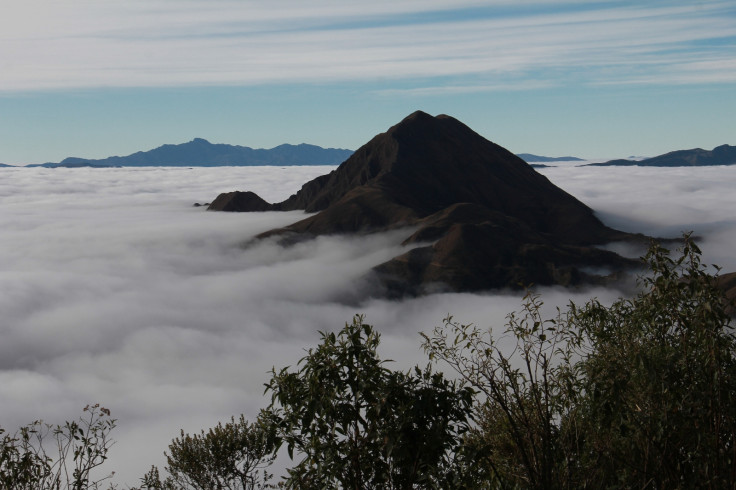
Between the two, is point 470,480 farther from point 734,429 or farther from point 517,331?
point 734,429

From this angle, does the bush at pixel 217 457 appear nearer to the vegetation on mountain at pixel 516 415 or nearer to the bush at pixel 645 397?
the bush at pixel 645 397

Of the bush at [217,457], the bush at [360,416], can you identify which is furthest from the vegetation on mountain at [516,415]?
the bush at [217,457]

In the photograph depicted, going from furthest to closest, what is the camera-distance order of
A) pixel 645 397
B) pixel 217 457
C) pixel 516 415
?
pixel 217 457 < pixel 645 397 < pixel 516 415

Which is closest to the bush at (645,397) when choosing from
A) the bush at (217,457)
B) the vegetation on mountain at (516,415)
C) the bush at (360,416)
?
the vegetation on mountain at (516,415)

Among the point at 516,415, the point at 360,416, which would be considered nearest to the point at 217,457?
the point at 360,416

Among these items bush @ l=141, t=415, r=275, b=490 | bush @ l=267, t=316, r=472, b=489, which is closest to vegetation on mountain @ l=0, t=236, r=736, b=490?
bush @ l=267, t=316, r=472, b=489

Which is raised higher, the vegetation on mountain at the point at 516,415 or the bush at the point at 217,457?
the vegetation on mountain at the point at 516,415

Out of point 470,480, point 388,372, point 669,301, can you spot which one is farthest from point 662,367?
point 388,372

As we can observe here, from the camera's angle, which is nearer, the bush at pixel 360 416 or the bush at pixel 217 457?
the bush at pixel 360 416

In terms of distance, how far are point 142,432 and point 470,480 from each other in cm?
18637

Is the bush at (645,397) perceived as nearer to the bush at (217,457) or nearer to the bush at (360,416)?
the bush at (360,416)

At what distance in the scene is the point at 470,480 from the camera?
14641 millimetres

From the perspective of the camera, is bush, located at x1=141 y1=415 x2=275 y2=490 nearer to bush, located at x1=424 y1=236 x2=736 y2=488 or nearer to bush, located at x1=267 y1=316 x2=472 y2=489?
bush, located at x1=424 y1=236 x2=736 y2=488

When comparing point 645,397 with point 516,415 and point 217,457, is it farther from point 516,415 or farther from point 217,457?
point 217,457
